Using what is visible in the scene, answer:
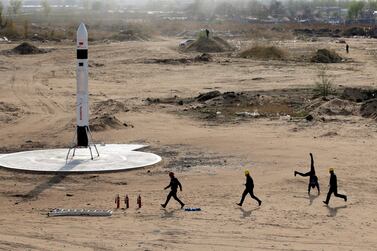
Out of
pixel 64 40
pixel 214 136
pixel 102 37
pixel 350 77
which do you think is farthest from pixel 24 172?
pixel 102 37

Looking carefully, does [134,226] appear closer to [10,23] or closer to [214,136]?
[214,136]

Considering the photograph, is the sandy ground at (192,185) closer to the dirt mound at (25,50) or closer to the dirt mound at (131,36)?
the dirt mound at (25,50)

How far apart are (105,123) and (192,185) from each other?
1099cm

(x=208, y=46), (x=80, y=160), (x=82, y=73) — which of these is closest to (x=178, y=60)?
(x=208, y=46)

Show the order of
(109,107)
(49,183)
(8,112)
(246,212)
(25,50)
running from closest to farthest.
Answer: (246,212), (49,183), (8,112), (109,107), (25,50)

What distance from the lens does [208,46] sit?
79188 millimetres

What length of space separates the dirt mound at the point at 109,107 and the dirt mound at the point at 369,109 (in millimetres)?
11997

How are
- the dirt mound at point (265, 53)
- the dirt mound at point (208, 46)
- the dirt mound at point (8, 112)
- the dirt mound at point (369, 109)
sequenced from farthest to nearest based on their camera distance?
the dirt mound at point (208, 46)
the dirt mound at point (265, 53)
the dirt mound at point (8, 112)
the dirt mound at point (369, 109)

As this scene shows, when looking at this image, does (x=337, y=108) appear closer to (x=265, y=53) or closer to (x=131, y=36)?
(x=265, y=53)

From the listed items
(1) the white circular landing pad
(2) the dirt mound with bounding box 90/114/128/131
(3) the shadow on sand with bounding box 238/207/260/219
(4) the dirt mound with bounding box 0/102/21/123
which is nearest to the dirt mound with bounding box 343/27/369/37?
(4) the dirt mound with bounding box 0/102/21/123

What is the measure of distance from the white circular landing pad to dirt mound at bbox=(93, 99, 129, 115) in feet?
32.6

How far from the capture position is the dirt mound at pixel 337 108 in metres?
38.0

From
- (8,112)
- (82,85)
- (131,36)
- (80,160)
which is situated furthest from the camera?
(131,36)

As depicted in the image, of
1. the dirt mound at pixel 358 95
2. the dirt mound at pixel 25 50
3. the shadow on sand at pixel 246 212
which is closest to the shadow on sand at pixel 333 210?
the shadow on sand at pixel 246 212
